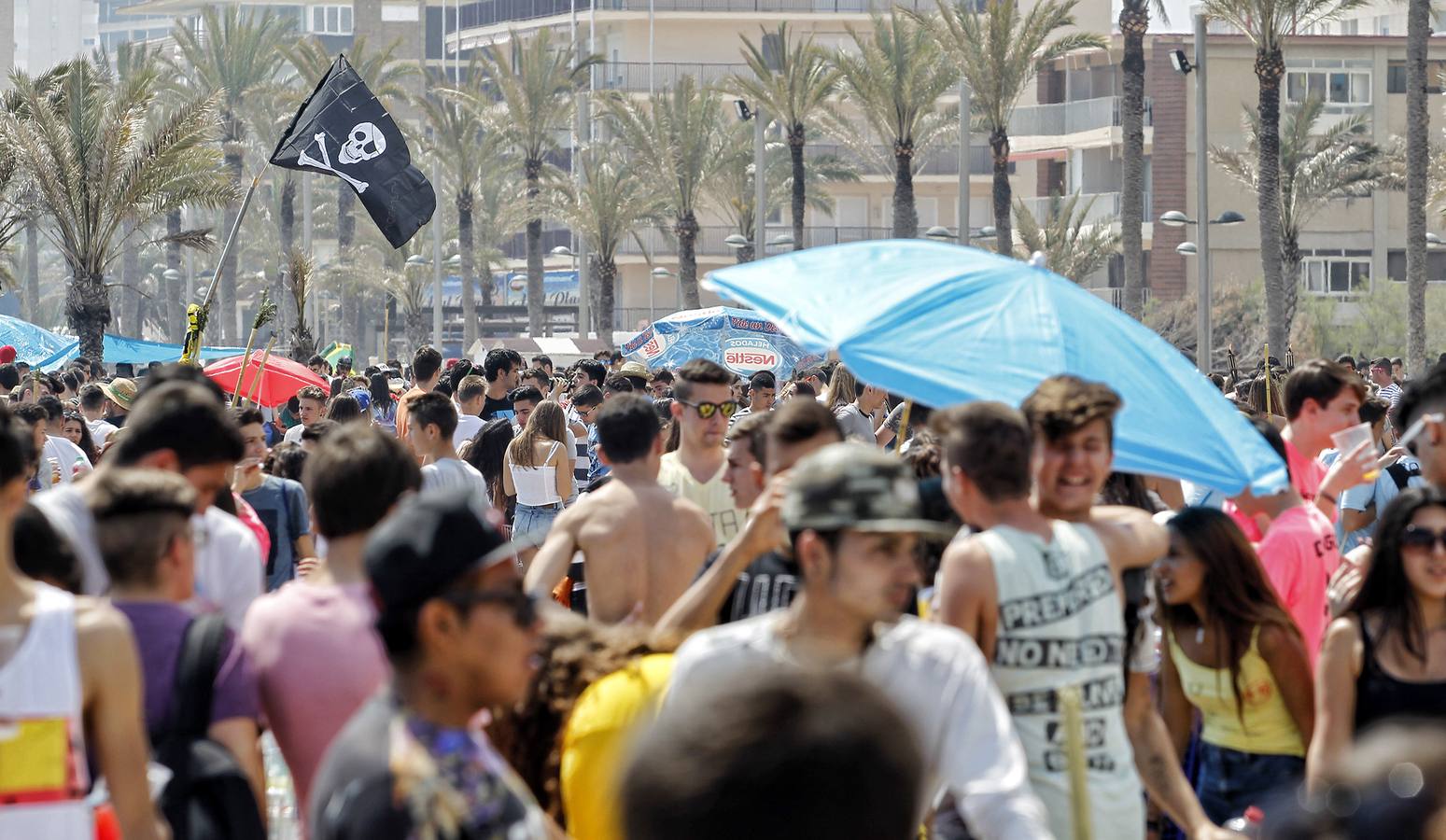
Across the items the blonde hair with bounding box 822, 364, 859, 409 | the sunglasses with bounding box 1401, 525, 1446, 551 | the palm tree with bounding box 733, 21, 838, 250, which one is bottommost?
the sunglasses with bounding box 1401, 525, 1446, 551

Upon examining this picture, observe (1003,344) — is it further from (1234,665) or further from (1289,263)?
(1289,263)

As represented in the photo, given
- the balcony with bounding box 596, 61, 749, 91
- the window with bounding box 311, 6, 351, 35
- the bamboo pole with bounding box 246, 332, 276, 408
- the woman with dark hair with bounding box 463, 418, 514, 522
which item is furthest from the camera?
the window with bounding box 311, 6, 351, 35

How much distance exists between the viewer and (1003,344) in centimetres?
536

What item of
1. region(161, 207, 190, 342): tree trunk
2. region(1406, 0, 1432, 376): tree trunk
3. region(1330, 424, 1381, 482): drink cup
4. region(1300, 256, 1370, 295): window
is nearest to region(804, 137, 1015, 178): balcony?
region(1300, 256, 1370, 295): window

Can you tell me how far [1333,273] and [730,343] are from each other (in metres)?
40.2

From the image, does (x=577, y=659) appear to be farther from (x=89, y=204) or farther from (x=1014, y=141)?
(x=1014, y=141)

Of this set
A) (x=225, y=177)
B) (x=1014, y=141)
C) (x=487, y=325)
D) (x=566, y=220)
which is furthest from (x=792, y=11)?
(x=225, y=177)

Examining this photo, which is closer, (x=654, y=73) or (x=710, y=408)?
(x=710, y=408)

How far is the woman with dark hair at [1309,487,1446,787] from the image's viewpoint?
4738 millimetres

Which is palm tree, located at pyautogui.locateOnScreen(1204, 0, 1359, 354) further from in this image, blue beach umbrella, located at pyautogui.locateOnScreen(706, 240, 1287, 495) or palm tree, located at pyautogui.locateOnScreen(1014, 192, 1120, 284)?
blue beach umbrella, located at pyautogui.locateOnScreen(706, 240, 1287, 495)

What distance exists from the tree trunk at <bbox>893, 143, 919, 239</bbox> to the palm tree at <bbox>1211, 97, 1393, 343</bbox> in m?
7.91

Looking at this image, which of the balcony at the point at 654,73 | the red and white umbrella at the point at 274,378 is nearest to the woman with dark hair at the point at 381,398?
the red and white umbrella at the point at 274,378

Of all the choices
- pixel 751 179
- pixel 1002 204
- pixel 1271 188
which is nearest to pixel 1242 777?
pixel 1271 188

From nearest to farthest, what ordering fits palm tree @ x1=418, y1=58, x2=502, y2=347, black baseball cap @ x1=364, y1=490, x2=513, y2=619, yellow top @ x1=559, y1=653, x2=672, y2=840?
black baseball cap @ x1=364, y1=490, x2=513, y2=619 → yellow top @ x1=559, y1=653, x2=672, y2=840 → palm tree @ x1=418, y1=58, x2=502, y2=347
